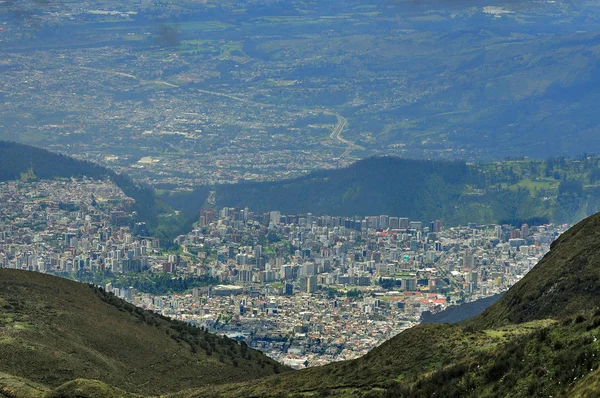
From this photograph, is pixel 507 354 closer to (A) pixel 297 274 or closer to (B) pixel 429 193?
(A) pixel 297 274

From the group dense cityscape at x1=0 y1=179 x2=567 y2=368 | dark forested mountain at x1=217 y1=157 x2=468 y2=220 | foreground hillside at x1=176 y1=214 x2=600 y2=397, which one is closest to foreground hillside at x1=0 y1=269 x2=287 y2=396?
foreground hillside at x1=176 y1=214 x2=600 y2=397

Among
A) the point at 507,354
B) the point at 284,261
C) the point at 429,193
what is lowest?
the point at 284,261

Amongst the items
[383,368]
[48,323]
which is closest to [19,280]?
[48,323]

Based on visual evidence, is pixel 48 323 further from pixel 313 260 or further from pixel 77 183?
pixel 77 183

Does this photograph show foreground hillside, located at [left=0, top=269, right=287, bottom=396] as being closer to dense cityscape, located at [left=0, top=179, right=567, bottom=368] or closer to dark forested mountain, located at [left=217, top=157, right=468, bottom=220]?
dense cityscape, located at [left=0, top=179, right=567, bottom=368]

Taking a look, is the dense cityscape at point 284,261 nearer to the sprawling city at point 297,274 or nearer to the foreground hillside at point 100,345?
the sprawling city at point 297,274

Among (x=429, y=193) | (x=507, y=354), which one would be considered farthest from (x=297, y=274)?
(x=507, y=354)

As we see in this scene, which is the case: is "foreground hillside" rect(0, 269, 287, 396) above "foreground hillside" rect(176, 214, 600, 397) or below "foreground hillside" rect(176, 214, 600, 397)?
below

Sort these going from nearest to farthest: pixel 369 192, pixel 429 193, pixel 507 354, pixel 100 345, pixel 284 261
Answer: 1. pixel 507 354
2. pixel 100 345
3. pixel 284 261
4. pixel 369 192
5. pixel 429 193
